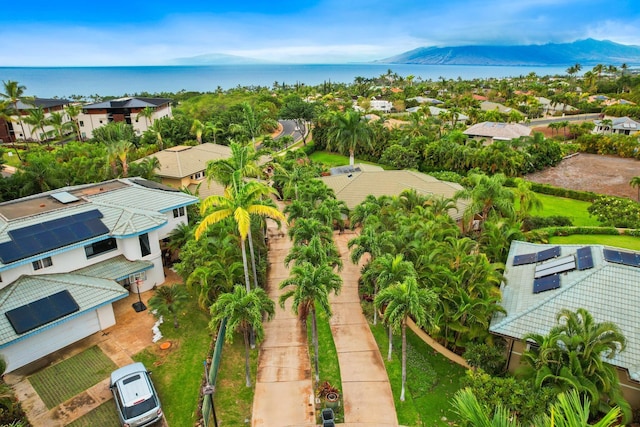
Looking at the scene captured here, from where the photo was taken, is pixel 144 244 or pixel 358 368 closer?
pixel 358 368

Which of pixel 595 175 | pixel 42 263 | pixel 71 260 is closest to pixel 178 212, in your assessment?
pixel 71 260

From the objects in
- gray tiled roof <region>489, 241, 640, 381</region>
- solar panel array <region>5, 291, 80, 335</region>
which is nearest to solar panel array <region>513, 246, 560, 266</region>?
gray tiled roof <region>489, 241, 640, 381</region>

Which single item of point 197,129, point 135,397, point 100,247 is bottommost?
point 135,397

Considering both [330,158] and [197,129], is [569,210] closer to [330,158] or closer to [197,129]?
[330,158]

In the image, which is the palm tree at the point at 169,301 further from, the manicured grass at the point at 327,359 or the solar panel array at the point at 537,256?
the solar panel array at the point at 537,256

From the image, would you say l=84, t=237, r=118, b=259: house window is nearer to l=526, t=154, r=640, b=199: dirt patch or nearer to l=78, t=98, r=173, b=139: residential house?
l=526, t=154, r=640, b=199: dirt patch

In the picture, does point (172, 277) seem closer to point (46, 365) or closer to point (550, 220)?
point (46, 365)

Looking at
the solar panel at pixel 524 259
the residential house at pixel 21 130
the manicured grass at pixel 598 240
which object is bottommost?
the manicured grass at pixel 598 240

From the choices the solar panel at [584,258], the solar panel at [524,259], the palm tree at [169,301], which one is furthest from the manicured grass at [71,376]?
the solar panel at [584,258]
